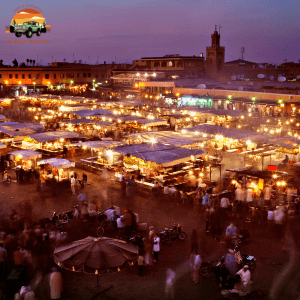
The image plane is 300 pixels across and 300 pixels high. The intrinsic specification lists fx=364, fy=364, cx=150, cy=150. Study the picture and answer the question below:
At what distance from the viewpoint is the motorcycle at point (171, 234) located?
9.81 metres

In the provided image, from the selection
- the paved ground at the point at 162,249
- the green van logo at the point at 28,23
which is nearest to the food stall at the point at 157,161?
the paved ground at the point at 162,249

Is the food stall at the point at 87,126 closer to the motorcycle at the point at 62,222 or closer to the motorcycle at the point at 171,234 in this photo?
the motorcycle at the point at 62,222

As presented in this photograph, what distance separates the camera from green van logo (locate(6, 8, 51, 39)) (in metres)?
48.6

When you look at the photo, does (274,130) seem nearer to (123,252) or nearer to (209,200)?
(209,200)

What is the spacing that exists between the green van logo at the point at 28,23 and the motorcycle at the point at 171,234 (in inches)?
1768

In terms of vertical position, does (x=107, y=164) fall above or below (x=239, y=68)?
below

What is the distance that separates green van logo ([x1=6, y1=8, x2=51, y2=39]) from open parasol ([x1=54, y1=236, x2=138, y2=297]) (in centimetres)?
4641

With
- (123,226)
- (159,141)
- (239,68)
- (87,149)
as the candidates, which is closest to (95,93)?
(239,68)

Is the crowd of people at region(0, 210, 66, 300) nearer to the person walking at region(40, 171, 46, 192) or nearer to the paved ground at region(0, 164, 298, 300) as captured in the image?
the paved ground at region(0, 164, 298, 300)

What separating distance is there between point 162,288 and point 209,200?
5015 millimetres

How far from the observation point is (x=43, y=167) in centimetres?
1716

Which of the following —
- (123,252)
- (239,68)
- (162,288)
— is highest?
(239,68)

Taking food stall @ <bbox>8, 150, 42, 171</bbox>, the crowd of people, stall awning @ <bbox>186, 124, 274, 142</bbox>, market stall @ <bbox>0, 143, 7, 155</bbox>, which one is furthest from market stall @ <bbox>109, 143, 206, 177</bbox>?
market stall @ <bbox>0, 143, 7, 155</bbox>

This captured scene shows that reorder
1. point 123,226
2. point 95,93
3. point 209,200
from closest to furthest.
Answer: point 123,226 → point 209,200 → point 95,93
